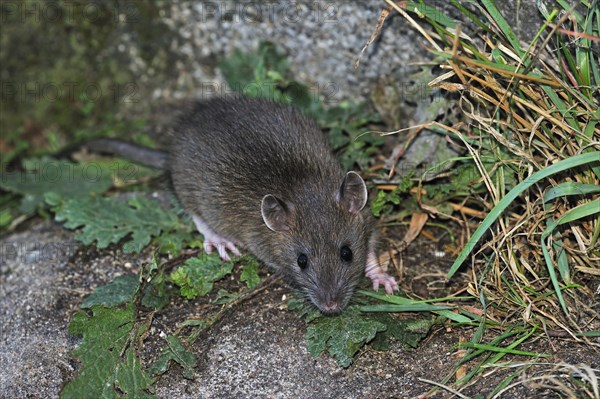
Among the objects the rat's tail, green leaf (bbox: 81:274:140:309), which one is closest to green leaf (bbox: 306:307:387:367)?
green leaf (bbox: 81:274:140:309)

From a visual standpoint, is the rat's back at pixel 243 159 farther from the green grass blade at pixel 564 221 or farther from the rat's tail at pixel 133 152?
the green grass blade at pixel 564 221

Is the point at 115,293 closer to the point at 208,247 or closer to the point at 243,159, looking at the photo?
the point at 208,247

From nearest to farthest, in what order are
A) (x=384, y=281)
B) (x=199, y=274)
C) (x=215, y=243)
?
(x=384, y=281)
(x=199, y=274)
(x=215, y=243)

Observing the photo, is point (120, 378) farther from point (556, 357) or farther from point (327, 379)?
point (556, 357)

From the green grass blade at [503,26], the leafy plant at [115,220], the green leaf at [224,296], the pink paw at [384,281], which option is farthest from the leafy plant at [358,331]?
the green grass blade at [503,26]

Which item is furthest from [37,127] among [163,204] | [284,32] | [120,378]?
[120,378]


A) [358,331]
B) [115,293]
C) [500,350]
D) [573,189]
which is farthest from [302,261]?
[573,189]

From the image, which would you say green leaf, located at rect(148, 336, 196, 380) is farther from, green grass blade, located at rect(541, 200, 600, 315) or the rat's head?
green grass blade, located at rect(541, 200, 600, 315)
